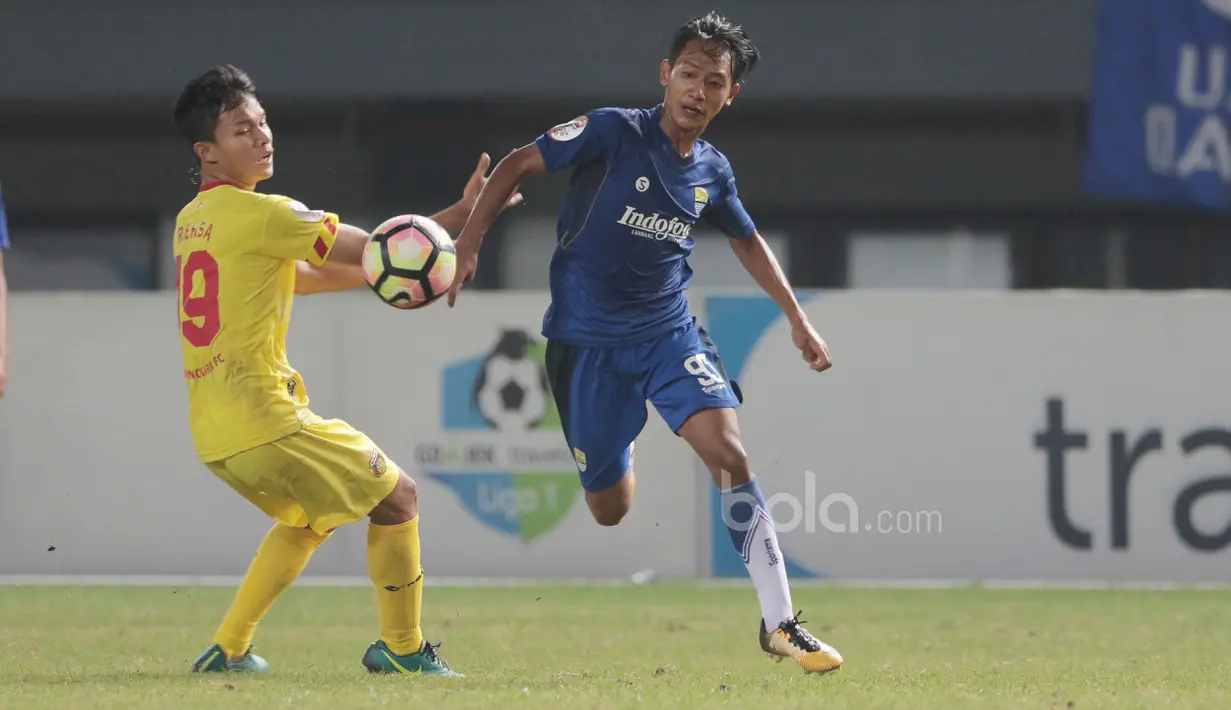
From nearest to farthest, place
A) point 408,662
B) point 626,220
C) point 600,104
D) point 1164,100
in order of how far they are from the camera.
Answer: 1. point 408,662
2. point 626,220
3. point 1164,100
4. point 600,104

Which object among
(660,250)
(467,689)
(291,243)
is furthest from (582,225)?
(467,689)

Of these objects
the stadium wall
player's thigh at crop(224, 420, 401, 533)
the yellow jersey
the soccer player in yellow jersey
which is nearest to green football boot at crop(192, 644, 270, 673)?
the soccer player in yellow jersey

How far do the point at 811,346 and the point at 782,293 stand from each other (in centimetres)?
25

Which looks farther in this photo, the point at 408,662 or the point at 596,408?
the point at 596,408

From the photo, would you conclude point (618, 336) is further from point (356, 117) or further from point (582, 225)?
point (356, 117)

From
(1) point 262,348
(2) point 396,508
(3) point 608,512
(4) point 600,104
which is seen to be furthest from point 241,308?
(4) point 600,104

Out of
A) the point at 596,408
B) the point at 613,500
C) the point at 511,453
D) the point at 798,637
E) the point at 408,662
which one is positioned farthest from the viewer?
the point at 511,453

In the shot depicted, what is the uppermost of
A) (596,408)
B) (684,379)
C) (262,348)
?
(262,348)

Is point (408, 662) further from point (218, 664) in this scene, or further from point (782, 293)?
point (782, 293)

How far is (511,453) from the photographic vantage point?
1103 centimetres

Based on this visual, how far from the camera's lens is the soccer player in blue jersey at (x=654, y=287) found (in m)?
6.78

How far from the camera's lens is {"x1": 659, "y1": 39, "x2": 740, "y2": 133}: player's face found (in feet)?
22.6

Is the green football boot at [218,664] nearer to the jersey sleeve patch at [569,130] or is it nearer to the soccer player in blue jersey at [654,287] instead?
the soccer player in blue jersey at [654,287]

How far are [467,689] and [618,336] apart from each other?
1540 millimetres
